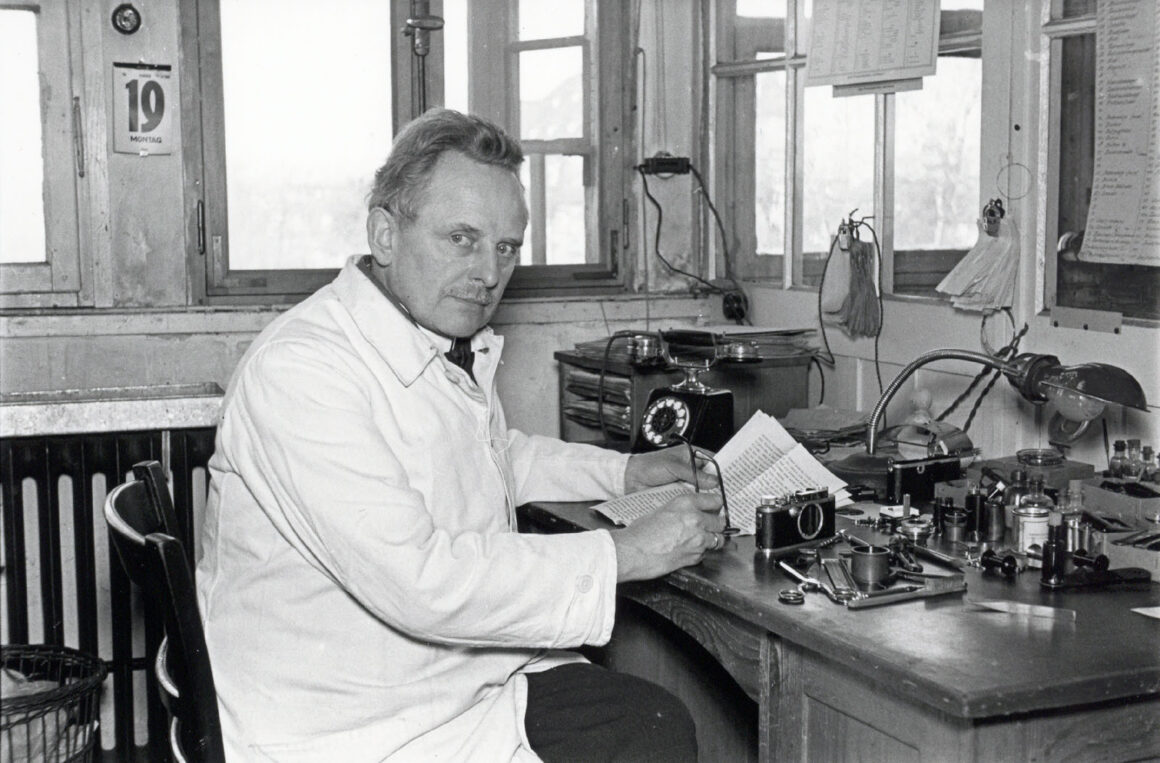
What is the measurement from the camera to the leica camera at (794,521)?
212 centimetres

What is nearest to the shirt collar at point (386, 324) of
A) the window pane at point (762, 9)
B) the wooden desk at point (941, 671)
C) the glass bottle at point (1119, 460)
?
the wooden desk at point (941, 671)

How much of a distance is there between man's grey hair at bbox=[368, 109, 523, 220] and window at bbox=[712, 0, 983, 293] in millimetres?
1272

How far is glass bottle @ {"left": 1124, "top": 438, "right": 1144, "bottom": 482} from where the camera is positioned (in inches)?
90.9

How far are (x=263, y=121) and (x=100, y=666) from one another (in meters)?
1.48

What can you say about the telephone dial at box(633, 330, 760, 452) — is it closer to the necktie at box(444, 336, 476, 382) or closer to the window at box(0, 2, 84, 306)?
the necktie at box(444, 336, 476, 382)

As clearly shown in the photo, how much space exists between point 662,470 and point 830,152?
4.12 ft

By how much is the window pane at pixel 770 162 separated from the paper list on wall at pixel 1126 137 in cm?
116

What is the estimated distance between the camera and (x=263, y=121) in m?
3.40

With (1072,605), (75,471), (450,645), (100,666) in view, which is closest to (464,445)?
(450,645)

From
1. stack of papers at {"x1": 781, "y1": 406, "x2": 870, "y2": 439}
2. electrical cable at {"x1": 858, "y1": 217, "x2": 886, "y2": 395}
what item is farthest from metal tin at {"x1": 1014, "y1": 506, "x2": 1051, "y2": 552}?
electrical cable at {"x1": 858, "y1": 217, "x2": 886, "y2": 395}

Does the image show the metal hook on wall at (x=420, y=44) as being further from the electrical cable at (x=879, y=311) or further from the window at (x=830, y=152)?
the electrical cable at (x=879, y=311)

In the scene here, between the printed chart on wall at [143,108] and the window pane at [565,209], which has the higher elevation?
the printed chart on wall at [143,108]

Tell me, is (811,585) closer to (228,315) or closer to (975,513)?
(975,513)

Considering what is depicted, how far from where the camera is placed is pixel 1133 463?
2.33 meters
